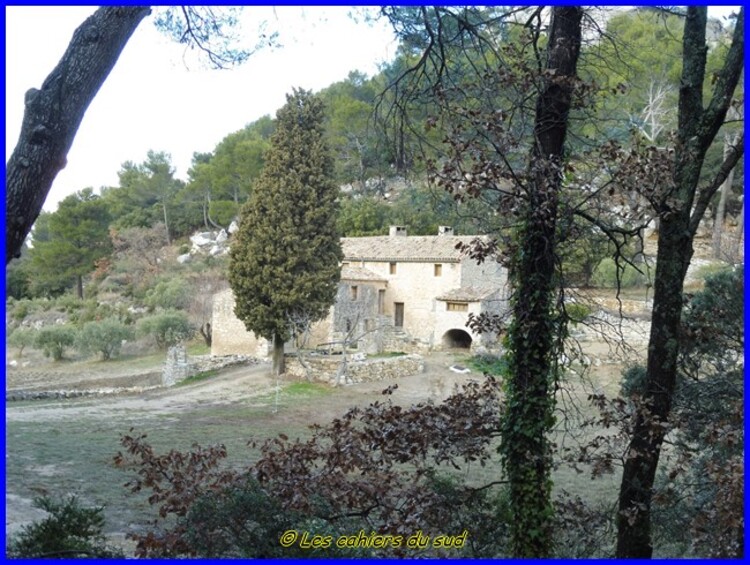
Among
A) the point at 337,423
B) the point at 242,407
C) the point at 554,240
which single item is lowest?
the point at 242,407

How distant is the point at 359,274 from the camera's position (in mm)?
20469

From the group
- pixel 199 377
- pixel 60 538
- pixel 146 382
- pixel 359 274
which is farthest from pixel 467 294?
pixel 60 538

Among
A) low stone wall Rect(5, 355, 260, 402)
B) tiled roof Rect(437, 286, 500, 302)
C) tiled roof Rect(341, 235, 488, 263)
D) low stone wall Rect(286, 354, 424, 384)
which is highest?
tiled roof Rect(341, 235, 488, 263)

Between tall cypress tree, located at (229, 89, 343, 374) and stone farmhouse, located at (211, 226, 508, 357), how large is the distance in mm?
3570

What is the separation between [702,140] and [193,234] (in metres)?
26.9

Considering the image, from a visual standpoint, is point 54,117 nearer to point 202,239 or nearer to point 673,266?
point 673,266

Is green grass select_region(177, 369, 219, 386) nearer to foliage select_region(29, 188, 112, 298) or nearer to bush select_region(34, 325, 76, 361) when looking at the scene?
bush select_region(34, 325, 76, 361)

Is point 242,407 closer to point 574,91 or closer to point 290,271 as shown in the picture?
point 290,271

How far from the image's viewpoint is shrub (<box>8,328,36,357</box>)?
19.3 meters

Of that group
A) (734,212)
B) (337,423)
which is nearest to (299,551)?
(337,423)

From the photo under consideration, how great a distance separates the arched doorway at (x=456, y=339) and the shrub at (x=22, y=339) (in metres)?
12.6

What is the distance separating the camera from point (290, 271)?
14.8 m

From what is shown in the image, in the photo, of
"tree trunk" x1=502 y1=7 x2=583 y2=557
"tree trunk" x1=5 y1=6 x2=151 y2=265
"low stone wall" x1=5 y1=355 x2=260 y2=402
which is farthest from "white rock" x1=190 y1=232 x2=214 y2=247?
"tree trunk" x1=5 y1=6 x2=151 y2=265

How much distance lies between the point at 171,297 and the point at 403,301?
8350mm
